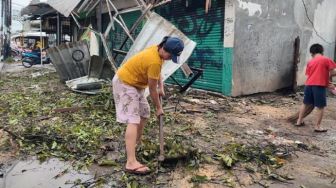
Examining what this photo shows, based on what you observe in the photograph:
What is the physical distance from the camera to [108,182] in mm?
3814

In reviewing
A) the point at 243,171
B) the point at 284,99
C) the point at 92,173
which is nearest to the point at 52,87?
the point at 284,99

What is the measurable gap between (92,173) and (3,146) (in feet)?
5.37

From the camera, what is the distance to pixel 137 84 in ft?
13.6

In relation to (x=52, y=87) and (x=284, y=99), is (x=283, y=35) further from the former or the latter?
(x=52, y=87)

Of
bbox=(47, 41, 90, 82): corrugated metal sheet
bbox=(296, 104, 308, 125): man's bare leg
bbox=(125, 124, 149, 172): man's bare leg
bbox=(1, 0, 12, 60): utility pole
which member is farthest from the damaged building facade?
bbox=(1, 0, 12, 60): utility pole

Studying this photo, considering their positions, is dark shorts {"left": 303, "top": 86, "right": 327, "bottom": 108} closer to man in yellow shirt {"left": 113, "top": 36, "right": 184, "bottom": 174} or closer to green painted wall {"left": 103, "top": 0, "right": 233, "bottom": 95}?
green painted wall {"left": 103, "top": 0, "right": 233, "bottom": 95}

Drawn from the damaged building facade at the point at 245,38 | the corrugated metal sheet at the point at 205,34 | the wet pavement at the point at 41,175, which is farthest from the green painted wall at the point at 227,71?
the wet pavement at the point at 41,175

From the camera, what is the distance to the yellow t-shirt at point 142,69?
12.7ft

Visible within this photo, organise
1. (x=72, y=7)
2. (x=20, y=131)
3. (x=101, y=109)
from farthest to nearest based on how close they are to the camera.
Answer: (x=72, y=7), (x=101, y=109), (x=20, y=131)

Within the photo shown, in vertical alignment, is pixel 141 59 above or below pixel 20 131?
above

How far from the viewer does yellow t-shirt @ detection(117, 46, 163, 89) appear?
3.86m

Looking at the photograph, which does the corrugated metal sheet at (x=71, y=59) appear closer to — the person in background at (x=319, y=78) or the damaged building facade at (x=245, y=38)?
the damaged building facade at (x=245, y=38)

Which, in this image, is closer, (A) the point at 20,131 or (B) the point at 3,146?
(B) the point at 3,146

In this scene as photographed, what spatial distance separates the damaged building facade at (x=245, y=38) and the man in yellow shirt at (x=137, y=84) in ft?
13.3
